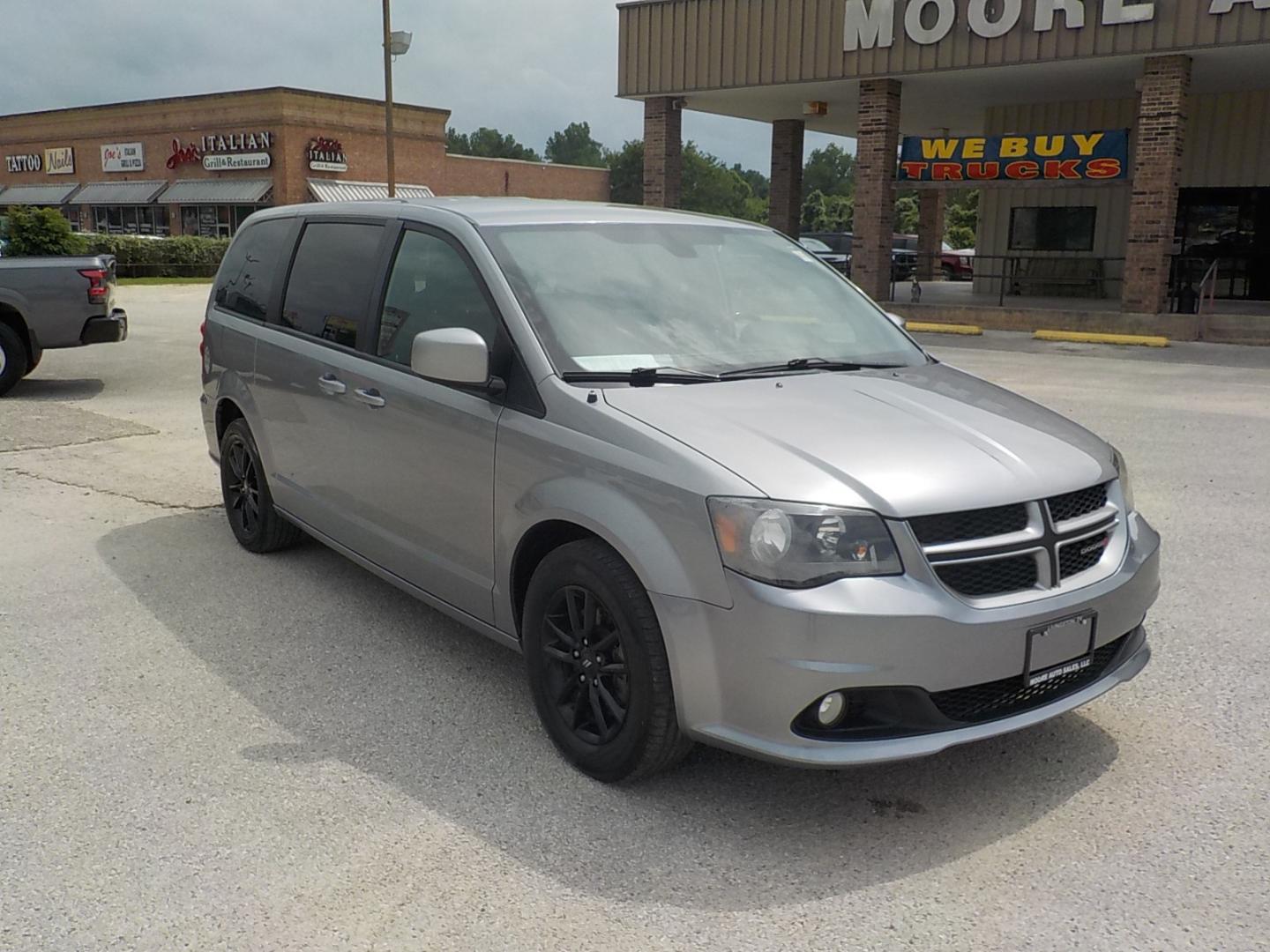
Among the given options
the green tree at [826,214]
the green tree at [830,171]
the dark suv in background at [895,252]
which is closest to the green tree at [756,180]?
the green tree at [830,171]

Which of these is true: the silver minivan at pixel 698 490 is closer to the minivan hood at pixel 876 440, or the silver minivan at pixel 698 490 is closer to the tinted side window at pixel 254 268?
the minivan hood at pixel 876 440

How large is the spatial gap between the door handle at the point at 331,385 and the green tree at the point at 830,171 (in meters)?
150

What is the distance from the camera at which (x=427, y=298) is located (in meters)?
4.57

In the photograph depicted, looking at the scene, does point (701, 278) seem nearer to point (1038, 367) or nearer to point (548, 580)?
point (548, 580)

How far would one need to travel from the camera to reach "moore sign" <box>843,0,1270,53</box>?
60.8ft

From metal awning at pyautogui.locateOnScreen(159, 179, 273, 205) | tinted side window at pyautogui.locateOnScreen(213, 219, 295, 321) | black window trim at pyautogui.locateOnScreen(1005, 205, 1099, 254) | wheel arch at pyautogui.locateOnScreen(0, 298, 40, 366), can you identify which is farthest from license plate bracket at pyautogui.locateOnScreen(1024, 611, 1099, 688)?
metal awning at pyautogui.locateOnScreen(159, 179, 273, 205)

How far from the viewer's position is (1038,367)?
600 inches

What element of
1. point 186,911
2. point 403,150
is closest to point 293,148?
point 403,150

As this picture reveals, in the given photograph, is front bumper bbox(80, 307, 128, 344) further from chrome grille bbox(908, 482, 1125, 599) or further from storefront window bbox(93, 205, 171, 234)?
storefront window bbox(93, 205, 171, 234)

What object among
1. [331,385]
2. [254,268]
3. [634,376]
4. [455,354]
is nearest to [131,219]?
[254,268]

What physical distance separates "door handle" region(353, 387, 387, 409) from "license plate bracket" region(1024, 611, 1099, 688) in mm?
2618

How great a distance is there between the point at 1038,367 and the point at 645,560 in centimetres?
1312

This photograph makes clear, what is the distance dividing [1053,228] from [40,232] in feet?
74.9

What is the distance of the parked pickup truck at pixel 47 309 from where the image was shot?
458 inches
